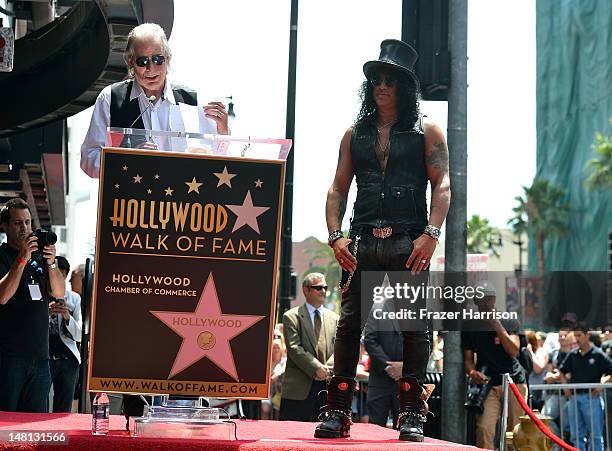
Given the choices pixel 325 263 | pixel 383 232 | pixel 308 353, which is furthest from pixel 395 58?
pixel 325 263

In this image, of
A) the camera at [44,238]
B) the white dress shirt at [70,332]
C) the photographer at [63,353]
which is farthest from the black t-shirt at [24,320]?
the white dress shirt at [70,332]

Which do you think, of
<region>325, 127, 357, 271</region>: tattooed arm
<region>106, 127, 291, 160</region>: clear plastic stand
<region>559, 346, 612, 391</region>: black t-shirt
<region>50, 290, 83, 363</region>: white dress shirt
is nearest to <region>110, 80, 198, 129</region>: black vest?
<region>106, 127, 291, 160</region>: clear plastic stand

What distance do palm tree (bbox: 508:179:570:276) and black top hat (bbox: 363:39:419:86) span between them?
71.1 meters

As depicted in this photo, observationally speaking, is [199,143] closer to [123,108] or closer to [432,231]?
[123,108]

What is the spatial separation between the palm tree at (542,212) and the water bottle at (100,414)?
7260 centimetres

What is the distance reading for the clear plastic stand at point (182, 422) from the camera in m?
4.78

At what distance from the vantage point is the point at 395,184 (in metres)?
5.98

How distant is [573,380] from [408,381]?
908 cm

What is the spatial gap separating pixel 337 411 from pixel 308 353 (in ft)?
19.7

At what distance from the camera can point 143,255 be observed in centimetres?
481

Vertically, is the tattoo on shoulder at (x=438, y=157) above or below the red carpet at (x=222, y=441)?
above

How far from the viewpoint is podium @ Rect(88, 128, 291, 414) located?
4.81m

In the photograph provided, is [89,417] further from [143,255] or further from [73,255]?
[73,255]

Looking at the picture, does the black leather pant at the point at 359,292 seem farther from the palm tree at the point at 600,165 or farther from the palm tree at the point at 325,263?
the palm tree at the point at 325,263
